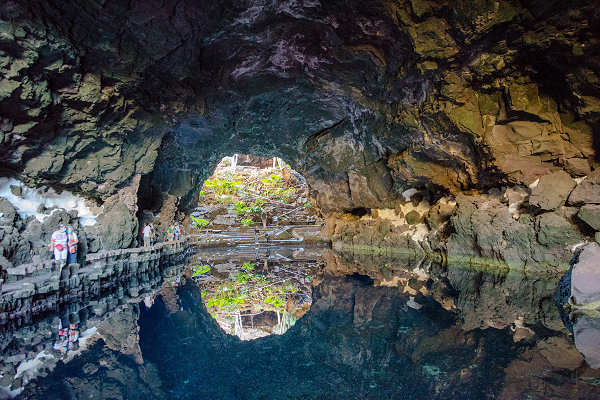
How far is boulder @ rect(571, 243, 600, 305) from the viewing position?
587 centimetres

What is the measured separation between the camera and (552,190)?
31.8 ft

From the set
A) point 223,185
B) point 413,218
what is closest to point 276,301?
point 413,218

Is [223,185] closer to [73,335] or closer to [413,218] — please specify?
[413,218]

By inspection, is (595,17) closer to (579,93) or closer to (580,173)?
(579,93)

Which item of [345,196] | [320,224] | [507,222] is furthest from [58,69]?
[320,224]

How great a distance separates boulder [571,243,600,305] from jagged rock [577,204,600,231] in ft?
9.24

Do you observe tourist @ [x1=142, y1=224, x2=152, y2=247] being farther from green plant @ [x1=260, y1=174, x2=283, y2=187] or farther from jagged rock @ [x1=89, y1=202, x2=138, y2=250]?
green plant @ [x1=260, y1=174, x2=283, y2=187]

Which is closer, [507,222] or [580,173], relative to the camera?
[580,173]

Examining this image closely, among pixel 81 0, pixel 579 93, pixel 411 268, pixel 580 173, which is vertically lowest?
pixel 411 268

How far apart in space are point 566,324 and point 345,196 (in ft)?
50.7

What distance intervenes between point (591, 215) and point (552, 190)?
1338 millimetres

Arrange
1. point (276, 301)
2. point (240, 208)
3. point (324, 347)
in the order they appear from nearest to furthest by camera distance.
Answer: point (324, 347), point (276, 301), point (240, 208)

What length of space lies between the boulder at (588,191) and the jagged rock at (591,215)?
1.09ft

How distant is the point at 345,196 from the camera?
67.0ft
